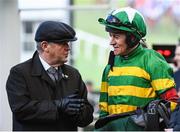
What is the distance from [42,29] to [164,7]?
10773 millimetres

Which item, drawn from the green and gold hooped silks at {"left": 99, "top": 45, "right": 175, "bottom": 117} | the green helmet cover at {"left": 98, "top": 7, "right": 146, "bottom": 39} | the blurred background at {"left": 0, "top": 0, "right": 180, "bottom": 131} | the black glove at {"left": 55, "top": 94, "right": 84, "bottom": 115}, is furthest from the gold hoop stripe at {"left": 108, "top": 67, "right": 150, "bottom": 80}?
the blurred background at {"left": 0, "top": 0, "right": 180, "bottom": 131}

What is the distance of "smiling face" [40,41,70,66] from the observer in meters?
3.64

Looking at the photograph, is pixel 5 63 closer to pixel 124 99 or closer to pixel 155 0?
pixel 124 99

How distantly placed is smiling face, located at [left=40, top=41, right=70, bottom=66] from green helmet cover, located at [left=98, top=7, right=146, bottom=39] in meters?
0.33

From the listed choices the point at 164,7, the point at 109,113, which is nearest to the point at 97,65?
the point at 164,7

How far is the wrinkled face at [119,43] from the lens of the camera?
12.1ft

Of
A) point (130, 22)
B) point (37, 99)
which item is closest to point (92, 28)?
point (130, 22)

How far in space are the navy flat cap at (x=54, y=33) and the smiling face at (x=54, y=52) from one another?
3 centimetres

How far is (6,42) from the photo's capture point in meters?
5.82

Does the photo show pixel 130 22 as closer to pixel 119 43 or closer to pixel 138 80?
pixel 119 43

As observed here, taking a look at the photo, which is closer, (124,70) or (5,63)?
(124,70)

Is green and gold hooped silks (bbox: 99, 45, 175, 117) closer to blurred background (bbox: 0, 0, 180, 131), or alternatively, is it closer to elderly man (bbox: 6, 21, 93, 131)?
elderly man (bbox: 6, 21, 93, 131)

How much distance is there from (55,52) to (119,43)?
42cm

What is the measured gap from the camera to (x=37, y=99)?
11.8ft
